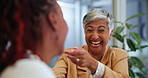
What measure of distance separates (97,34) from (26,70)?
3.86 ft

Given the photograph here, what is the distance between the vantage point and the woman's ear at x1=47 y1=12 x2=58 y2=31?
2.08 feet

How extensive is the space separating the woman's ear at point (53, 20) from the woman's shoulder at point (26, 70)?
13 cm

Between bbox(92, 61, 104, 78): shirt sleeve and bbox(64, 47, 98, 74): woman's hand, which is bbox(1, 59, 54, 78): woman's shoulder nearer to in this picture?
bbox(64, 47, 98, 74): woman's hand

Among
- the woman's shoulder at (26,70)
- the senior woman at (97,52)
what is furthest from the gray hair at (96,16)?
the woman's shoulder at (26,70)

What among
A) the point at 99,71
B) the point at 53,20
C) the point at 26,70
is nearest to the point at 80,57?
the point at 99,71

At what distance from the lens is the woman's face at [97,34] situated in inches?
65.1

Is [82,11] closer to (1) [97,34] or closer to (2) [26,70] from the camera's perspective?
(1) [97,34]

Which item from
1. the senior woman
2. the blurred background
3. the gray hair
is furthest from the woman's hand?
the blurred background

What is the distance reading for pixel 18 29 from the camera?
56 centimetres

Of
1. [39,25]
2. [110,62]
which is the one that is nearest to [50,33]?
[39,25]

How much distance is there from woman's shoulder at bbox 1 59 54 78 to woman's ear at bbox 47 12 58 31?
13 cm

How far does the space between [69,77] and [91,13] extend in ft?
1.67

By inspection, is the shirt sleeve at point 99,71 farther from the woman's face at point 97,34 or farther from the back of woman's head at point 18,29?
the back of woman's head at point 18,29

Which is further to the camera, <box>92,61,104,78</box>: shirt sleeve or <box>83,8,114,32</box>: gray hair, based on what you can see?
<box>83,8,114,32</box>: gray hair
